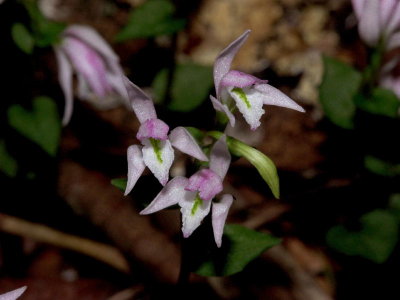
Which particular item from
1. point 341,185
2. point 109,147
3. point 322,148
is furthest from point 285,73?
point 109,147

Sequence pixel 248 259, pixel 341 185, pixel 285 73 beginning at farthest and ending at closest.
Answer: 1. pixel 285 73
2. pixel 341 185
3. pixel 248 259

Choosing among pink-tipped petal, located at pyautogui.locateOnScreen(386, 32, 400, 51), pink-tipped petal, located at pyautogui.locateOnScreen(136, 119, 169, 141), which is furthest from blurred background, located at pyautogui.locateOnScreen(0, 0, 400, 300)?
pink-tipped petal, located at pyautogui.locateOnScreen(136, 119, 169, 141)

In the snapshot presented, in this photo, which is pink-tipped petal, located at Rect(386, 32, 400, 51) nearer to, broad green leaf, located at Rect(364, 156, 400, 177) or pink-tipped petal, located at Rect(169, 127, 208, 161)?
broad green leaf, located at Rect(364, 156, 400, 177)

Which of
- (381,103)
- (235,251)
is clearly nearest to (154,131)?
(235,251)

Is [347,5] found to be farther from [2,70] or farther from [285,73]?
[2,70]

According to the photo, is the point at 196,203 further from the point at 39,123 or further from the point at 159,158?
the point at 39,123
